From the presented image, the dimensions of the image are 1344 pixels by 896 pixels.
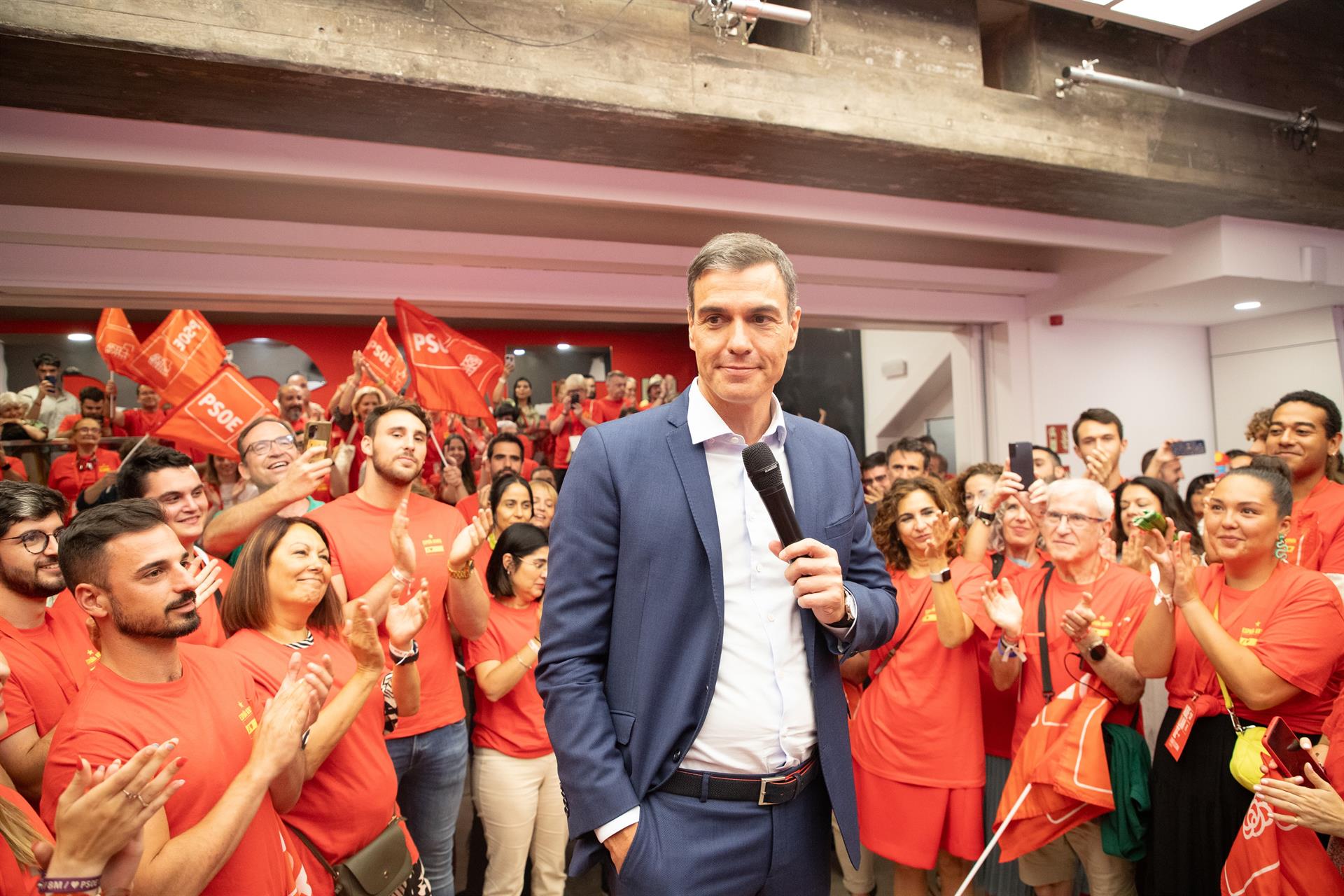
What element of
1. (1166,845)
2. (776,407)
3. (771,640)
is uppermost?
(776,407)

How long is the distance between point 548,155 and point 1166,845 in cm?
407

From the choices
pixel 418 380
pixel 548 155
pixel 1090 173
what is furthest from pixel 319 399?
pixel 1090 173

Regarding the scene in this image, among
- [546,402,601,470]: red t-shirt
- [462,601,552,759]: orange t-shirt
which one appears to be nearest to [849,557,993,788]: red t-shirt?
[462,601,552,759]: orange t-shirt

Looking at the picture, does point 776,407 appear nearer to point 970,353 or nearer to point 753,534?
point 753,534

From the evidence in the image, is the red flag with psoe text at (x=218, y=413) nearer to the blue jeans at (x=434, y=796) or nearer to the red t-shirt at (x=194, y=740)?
the blue jeans at (x=434, y=796)

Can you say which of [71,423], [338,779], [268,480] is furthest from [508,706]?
[71,423]

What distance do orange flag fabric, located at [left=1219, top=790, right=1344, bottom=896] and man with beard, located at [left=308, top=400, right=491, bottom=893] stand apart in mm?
2267

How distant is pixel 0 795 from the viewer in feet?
4.82

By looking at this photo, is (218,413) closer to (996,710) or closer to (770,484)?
(770,484)

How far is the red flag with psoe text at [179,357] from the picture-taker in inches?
171

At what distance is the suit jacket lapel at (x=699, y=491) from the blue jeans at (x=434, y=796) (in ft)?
→ 5.57

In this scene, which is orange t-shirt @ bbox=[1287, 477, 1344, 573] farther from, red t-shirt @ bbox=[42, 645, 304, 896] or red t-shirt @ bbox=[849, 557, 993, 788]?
red t-shirt @ bbox=[42, 645, 304, 896]

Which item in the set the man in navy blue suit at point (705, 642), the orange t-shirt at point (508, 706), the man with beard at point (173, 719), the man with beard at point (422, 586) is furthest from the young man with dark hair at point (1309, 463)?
the man with beard at point (173, 719)

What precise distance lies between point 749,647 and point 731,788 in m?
0.25
